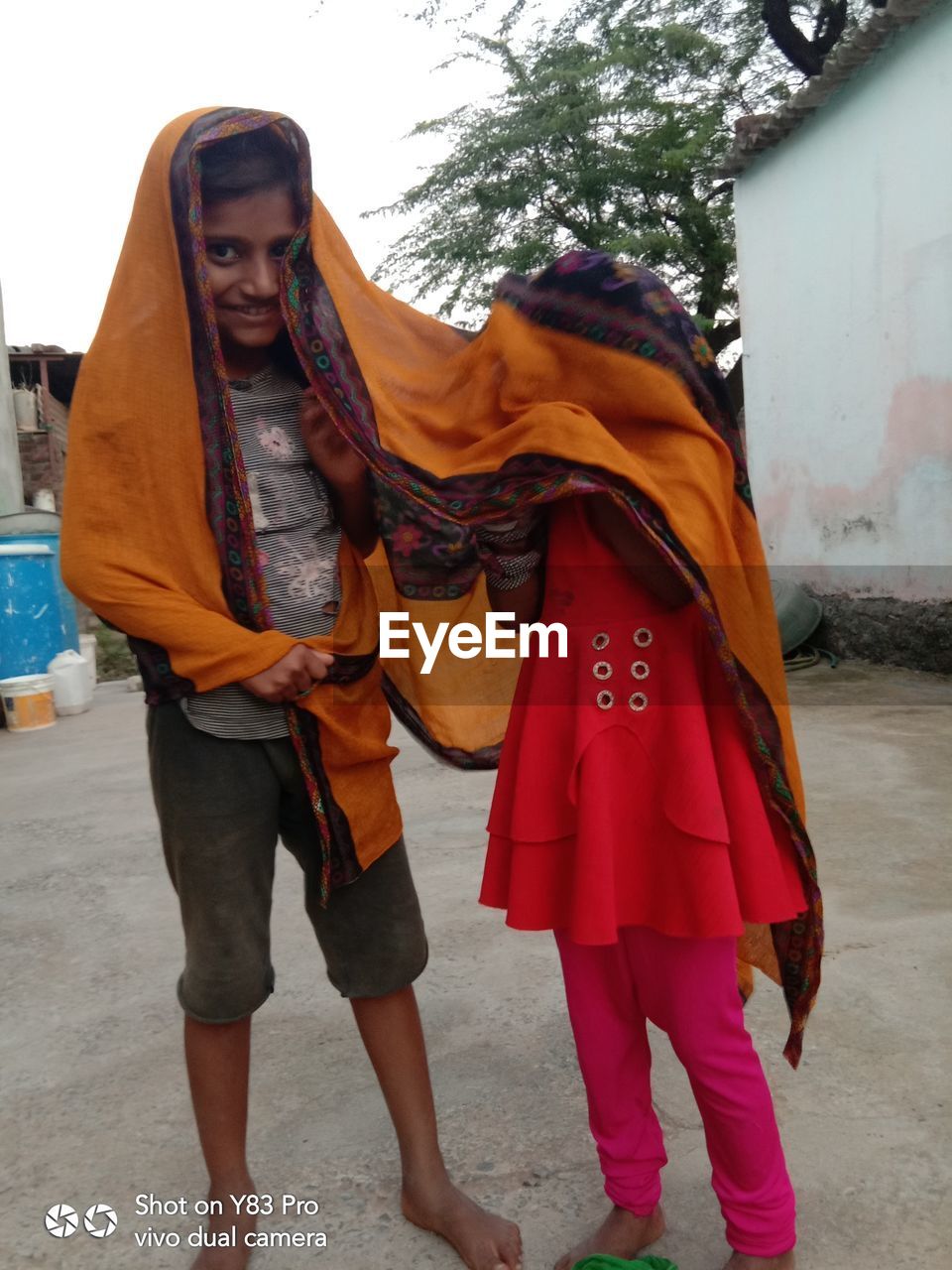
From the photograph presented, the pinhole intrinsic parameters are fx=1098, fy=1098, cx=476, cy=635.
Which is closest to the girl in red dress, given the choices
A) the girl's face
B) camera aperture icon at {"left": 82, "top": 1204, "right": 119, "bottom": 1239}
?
the girl's face

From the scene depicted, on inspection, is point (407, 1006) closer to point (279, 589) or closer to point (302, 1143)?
point (302, 1143)

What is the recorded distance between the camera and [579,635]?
1510 mm

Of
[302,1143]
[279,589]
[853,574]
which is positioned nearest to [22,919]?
[302,1143]

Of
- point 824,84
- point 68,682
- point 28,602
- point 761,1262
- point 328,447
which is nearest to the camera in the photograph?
point 761,1262

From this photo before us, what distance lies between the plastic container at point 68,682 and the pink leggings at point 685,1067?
6.56 metres

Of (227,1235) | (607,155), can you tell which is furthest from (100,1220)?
(607,155)

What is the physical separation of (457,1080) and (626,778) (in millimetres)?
981

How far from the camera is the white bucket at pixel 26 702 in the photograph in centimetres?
698

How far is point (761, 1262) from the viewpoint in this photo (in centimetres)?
148

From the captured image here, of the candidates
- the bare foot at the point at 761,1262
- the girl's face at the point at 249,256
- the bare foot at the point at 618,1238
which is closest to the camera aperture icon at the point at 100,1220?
the bare foot at the point at 618,1238

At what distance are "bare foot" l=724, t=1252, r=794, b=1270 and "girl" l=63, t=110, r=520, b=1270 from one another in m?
0.32

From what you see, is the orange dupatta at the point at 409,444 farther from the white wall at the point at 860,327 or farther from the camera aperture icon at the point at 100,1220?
the white wall at the point at 860,327

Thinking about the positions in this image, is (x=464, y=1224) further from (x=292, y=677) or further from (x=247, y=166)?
(x=247, y=166)

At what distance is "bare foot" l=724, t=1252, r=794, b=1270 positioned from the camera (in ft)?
4.86
